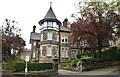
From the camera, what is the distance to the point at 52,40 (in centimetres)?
5050

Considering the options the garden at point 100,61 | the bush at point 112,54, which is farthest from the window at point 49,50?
the bush at point 112,54

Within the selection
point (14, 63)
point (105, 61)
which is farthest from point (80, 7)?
point (14, 63)

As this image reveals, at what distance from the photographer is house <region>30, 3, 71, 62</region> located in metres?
50.2

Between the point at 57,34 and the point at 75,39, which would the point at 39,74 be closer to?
the point at 75,39

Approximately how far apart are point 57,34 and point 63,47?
3.62 meters

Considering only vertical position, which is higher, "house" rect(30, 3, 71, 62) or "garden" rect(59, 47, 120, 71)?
"house" rect(30, 3, 71, 62)

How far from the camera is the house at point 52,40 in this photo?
50.2m

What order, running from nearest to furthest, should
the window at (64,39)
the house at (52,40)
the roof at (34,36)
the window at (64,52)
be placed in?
the house at (52,40), the window at (64,52), the window at (64,39), the roof at (34,36)

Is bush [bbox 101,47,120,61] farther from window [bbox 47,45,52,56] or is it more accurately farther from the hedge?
window [bbox 47,45,52,56]

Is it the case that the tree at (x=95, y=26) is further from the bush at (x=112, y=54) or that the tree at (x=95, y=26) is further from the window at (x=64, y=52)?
the window at (x=64, y=52)

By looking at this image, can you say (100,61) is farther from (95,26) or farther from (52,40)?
(52,40)

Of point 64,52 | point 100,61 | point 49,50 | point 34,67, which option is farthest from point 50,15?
point 34,67

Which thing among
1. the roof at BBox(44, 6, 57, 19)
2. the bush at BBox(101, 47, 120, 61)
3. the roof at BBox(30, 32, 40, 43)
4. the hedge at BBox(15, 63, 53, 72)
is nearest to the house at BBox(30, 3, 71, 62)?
the roof at BBox(44, 6, 57, 19)

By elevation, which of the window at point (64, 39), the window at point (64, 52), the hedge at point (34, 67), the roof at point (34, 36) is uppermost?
the roof at point (34, 36)
